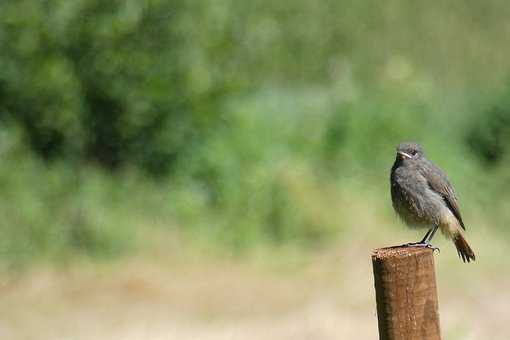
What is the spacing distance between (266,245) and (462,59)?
49.3 ft

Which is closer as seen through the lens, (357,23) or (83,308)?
(83,308)

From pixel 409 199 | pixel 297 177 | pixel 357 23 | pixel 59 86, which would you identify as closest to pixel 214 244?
pixel 297 177

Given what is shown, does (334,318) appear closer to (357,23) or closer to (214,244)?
(214,244)

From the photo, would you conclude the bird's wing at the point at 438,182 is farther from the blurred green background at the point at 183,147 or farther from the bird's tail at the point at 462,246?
the blurred green background at the point at 183,147

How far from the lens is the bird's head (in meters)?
5.90

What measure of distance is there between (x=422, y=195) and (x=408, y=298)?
2.16 metres

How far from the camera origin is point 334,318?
9.87 metres

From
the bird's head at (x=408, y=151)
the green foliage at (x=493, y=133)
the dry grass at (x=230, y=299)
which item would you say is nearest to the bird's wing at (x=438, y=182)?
the bird's head at (x=408, y=151)

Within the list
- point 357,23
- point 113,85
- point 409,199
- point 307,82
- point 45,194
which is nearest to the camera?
point 409,199

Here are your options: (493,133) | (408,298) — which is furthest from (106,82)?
(408,298)

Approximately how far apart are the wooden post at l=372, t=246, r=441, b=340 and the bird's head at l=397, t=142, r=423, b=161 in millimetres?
2137

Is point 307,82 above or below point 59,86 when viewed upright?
above

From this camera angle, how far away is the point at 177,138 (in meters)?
13.9

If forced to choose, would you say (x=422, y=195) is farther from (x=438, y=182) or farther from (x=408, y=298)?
(x=408, y=298)
